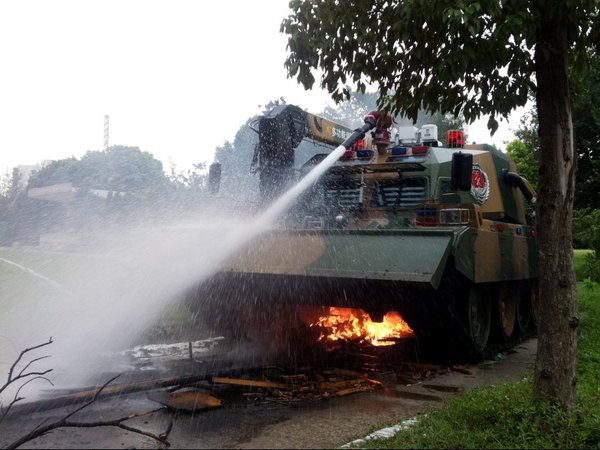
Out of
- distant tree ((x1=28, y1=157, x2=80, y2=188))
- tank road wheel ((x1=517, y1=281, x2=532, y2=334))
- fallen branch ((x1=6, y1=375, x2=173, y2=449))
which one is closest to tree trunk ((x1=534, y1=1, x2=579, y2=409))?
fallen branch ((x1=6, y1=375, x2=173, y2=449))

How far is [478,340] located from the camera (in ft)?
26.7

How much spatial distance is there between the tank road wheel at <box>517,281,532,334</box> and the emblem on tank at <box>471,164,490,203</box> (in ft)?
6.25

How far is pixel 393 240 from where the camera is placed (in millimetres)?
6766

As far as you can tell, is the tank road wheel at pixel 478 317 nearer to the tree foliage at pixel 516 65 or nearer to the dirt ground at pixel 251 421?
the dirt ground at pixel 251 421

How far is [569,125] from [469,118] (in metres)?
0.73

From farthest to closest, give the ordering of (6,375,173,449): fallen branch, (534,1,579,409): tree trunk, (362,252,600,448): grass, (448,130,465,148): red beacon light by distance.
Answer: (448,130,465,148): red beacon light
(534,1,579,409): tree trunk
(362,252,600,448): grass
(6,375,173,449): fallen branch

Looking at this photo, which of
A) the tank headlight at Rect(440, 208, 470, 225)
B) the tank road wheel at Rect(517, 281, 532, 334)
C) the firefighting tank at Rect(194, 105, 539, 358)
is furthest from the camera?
the tank road wheel at Rect(517, 281, 532, 334)

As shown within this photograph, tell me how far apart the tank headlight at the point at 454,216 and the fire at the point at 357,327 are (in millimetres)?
1628

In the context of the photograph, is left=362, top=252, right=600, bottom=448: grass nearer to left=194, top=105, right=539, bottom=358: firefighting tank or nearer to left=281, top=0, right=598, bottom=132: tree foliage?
left=194, top=105, right=539, bottom=358: firefighting tank

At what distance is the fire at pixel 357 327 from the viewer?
27.7ft

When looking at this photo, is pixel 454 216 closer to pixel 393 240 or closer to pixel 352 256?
pixel 393 240

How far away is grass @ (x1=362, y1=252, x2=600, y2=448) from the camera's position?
4.39 metres

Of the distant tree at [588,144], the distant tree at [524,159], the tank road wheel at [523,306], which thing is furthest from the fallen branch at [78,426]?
the distant tree at [524,159]

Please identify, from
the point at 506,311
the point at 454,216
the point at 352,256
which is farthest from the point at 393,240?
the point at 506,311
